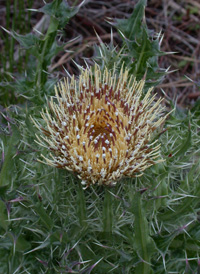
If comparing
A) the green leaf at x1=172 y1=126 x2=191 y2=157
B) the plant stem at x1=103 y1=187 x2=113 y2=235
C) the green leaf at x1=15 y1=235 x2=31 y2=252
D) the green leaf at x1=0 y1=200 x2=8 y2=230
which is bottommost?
the green leaf at x1=15 y1=235 x2=31 y2=252

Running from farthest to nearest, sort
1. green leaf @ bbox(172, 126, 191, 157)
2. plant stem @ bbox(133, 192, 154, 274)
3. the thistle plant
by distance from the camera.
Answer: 1. green leaf @ bbox(172, 126, 191, 157)
2. the thistle plant
3. plant stem @ bbox(133, 192, 154, 274)

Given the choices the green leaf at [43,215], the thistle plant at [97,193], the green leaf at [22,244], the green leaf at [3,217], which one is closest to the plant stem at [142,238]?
the thistle plant at [97,193]

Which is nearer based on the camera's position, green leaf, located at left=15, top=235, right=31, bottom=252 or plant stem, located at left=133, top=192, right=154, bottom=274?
plant stem, located at left=133, top=192, right=154, bottom=274

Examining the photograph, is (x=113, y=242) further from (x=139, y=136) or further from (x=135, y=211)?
(x=139, y=136)

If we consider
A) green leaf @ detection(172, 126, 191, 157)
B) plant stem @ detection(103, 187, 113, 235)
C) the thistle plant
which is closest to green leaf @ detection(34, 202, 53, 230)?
the thistle plant

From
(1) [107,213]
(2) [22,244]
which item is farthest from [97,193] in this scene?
→ (2) [22,244]

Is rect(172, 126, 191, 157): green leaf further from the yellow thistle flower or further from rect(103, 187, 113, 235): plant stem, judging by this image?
rect(103, 187, 113, 235): plant stem


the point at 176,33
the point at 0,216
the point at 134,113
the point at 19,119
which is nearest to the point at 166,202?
the point at 134,113

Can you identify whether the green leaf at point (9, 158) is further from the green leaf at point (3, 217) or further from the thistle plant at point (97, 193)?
the green leaf at point (3, 217)

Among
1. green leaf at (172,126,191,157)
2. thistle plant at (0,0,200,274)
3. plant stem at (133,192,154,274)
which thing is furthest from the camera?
green leaf at (172,126,191,157)
